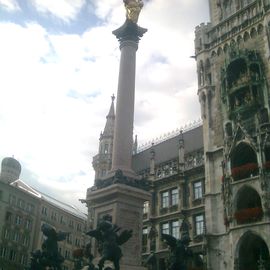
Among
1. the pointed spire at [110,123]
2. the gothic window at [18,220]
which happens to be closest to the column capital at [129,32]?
the pointed spire at [110,123]

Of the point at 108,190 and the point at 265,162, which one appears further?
the point at 265,162

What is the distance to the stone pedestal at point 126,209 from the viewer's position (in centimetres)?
2125

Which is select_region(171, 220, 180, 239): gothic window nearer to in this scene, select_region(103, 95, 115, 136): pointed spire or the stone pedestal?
select_region(103, 95, 115, 136): pointed spire

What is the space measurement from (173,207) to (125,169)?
25.2 metres

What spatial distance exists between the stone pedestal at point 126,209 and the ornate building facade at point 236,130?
1510 centimetres

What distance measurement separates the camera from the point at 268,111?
37.9m

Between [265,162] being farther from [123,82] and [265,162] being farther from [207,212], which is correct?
[123,82]

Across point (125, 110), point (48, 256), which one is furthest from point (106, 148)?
point (48, 256)

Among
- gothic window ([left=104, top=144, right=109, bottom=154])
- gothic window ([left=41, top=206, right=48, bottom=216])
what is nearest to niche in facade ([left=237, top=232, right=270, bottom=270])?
gothic window ([left=104, top=144, right=109, bottom=154])

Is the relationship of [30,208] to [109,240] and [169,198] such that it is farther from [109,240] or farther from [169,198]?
[109,240]

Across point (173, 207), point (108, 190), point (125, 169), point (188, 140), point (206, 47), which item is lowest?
point (108, 190)

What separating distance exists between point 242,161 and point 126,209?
20657 mm

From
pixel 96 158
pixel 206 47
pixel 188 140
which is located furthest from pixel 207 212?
pixel 96 158

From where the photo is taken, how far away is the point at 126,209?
21719 millimetres
